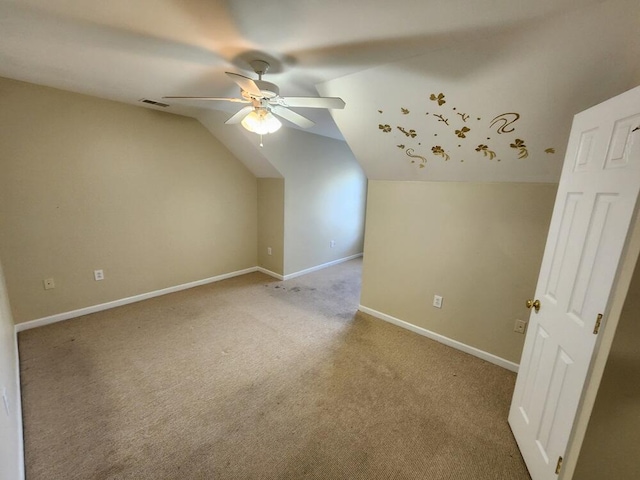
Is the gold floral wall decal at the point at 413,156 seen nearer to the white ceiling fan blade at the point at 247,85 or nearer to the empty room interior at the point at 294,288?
the empty room interior at the point at 294,288

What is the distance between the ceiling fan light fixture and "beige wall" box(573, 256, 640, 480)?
190cm

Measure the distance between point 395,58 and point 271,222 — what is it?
2.91 meters

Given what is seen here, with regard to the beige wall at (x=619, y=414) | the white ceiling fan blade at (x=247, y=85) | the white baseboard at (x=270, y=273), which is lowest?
the white baseboard at (x=270, y=273)

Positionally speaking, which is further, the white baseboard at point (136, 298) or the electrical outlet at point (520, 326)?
the white baseboard at point (136, 298)

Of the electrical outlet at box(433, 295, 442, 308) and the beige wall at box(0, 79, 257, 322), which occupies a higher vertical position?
the beige wall at box(0, 79, 257, 322)

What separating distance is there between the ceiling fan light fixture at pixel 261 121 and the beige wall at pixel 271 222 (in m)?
1.98

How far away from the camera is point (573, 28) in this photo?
1.18 metres

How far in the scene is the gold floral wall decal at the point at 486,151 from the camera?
1955mm

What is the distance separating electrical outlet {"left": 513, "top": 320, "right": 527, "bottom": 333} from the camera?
2.17 metres

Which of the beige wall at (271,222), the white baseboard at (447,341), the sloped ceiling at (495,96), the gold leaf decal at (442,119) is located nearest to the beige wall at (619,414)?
the sloped ceiling at (495,96)

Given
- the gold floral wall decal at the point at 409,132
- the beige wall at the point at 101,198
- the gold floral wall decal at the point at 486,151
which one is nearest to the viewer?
the gold floral wall decal at the point at 486,151

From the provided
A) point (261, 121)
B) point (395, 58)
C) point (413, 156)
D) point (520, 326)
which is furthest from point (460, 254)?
point (261, 121)

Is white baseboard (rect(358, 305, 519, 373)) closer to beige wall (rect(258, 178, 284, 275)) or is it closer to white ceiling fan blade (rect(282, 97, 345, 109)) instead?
beige wall (rect(258, 178, 284, 275))

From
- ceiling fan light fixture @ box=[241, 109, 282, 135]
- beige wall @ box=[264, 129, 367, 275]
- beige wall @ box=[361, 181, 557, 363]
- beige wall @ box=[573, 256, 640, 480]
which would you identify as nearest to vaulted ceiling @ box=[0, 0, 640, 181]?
beige wall @ box=[361, 181, 557, 363]
